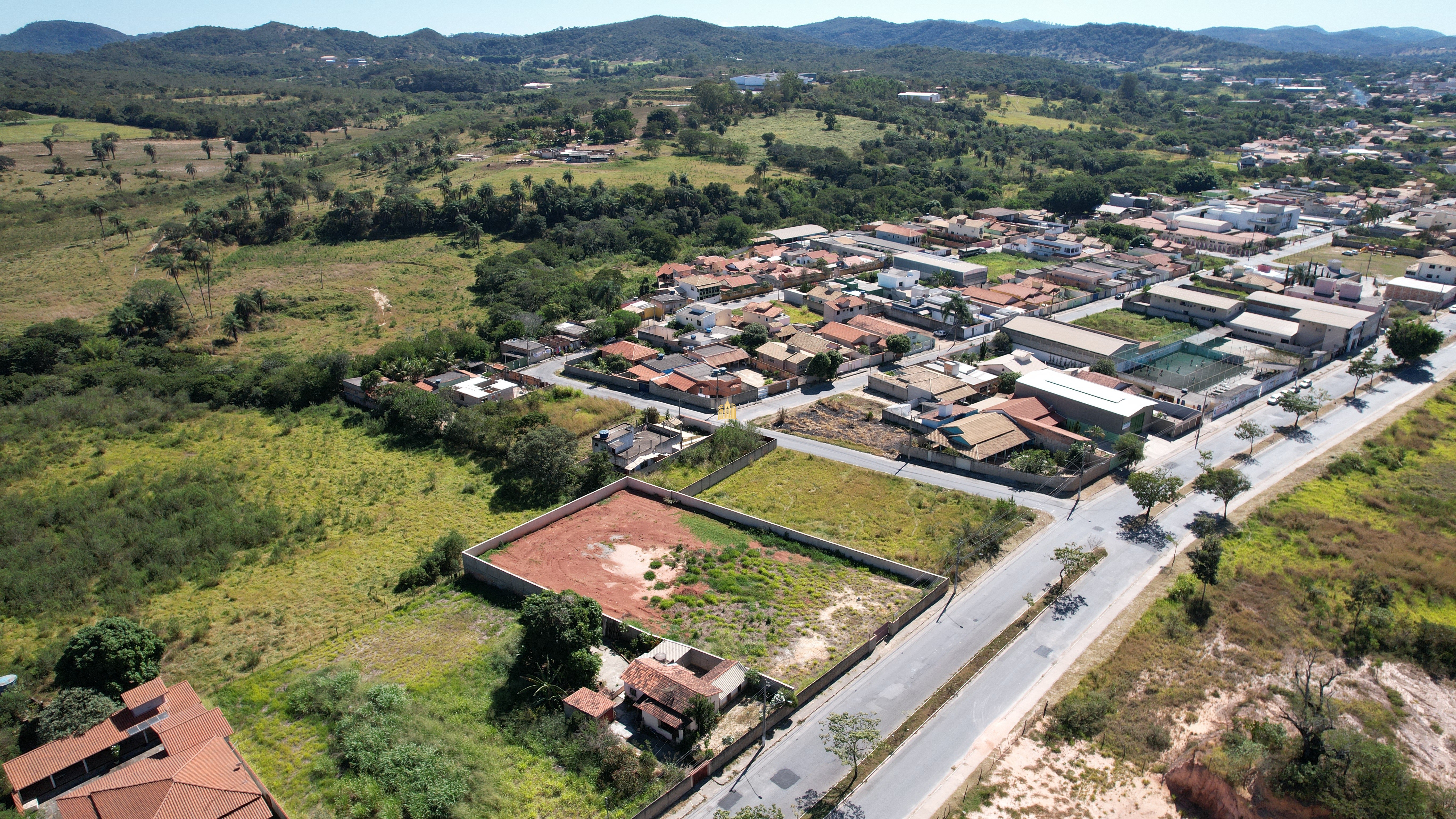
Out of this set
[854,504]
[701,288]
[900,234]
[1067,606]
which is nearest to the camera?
[1067,606]

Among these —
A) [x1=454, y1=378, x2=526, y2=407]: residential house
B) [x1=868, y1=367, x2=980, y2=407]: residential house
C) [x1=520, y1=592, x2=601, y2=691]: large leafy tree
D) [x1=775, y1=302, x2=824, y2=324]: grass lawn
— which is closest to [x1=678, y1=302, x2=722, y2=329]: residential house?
[x1=775, y1=302, x2=824, y2=324]: grass lawn

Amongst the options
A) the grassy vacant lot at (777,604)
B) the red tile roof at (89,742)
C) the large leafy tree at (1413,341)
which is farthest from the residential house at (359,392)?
the large leafy tree at (1413,341)

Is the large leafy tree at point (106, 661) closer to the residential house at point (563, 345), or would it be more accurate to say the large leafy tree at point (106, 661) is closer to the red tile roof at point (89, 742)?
the red tile roof at point (89, 742)

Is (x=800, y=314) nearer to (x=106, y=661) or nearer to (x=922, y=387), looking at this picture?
(x=922, y=387)

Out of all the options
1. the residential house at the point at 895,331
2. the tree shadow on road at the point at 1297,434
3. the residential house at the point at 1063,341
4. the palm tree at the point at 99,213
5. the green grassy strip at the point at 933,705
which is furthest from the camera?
the palm tree at the point at 99,213

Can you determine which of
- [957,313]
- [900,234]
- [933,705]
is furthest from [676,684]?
[900,234]

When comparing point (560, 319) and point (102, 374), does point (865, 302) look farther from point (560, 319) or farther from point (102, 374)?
point (102, 374)

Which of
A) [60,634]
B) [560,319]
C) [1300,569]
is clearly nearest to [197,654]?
[60,634]
